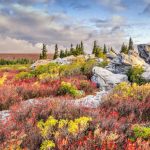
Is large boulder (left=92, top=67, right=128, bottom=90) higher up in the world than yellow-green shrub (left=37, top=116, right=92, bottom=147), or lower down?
lower down

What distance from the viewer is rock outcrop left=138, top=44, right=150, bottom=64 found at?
111ft

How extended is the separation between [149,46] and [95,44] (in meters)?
78.7

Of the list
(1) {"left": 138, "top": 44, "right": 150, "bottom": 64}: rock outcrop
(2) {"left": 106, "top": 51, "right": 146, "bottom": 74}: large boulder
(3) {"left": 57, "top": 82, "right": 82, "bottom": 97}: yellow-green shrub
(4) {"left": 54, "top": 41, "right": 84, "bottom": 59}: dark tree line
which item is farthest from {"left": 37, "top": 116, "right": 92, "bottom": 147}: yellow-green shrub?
(4) {"left": 54, "top": 41, "right": 84, "bottom": 59}: dark tree line

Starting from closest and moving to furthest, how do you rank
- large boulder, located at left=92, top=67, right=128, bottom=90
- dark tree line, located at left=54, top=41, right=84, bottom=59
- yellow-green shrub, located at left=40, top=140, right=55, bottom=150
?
1. yellow-green shrub, located at left=40, top=140, right=55, bottom=150
2. large boulder, located at left=92, top=67, right=128, bottom=90
3. dark tree line, located at left=54, top=41, right=84, bottom=59

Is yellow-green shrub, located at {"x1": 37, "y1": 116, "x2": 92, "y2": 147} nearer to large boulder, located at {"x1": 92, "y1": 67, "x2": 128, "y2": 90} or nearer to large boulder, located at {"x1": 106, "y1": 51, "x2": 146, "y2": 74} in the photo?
large boulder, located at {"x1": 92, "y1": 67, "x2": 128, "y2": 90}

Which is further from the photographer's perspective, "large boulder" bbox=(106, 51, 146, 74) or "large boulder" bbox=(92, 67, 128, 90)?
"large boulder" bbox=(106, 51, 146, 74)

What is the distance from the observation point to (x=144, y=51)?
34906mm

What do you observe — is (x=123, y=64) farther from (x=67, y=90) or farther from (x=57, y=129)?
(x=57, y=129)

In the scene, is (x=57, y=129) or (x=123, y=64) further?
(x=123, y=64)

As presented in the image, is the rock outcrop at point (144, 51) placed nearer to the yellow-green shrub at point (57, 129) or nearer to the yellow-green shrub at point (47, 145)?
the yellow-green shrub at point (57, 129)

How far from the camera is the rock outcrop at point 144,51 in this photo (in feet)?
111

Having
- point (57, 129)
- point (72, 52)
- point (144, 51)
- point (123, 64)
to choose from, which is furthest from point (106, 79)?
point (72, 52)

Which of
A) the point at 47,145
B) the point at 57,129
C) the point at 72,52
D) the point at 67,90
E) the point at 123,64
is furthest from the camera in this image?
the point at 72,52

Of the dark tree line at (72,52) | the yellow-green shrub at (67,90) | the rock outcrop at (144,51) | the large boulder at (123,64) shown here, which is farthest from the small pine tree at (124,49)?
the yellow-green shrub at (67,90)
